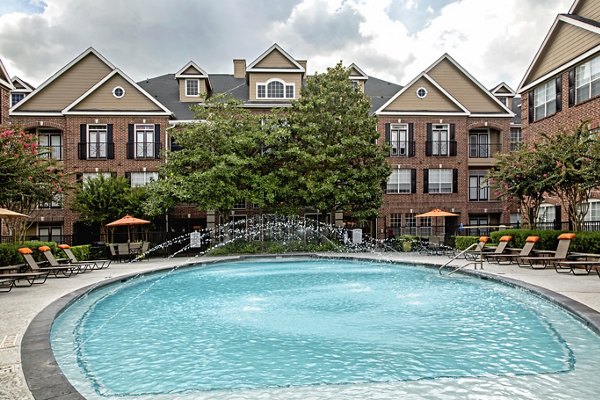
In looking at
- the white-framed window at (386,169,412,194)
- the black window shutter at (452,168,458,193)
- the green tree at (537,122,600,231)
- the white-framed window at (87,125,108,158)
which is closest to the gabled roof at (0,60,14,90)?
the white-framed window at (87,125,108,158)

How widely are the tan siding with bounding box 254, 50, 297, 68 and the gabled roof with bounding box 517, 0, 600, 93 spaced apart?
14468 mm

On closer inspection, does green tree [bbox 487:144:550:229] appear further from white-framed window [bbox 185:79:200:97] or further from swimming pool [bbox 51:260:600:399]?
white-framed window [bbox 185:79:200:97]

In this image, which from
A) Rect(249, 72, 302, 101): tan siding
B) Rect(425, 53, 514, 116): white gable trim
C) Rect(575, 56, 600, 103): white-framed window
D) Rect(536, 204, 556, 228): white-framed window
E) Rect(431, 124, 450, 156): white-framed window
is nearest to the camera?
Rect(575, 56, 600, 103): white-framed window

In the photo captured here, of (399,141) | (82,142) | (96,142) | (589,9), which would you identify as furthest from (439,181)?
(82,142)

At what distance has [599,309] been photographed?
8.20m

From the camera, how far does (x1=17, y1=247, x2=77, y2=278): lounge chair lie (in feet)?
45.2

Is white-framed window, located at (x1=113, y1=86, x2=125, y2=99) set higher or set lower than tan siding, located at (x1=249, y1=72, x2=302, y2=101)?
Result: lower

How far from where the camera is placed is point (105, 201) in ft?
80.2

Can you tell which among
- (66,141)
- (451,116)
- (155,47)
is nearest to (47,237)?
(66,141)

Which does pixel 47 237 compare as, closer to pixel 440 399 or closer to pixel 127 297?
pixel 127 297

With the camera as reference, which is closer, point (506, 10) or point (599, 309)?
point (599, 309)

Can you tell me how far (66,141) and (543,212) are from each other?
2812 cm

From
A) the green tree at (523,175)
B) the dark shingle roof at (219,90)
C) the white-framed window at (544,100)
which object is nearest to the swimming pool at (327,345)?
the green tree at (523,175)

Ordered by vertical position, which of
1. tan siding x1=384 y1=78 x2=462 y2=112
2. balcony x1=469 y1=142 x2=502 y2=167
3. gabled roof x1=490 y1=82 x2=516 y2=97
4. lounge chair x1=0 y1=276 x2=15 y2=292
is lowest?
lounge chair x1=0 y1=276 x2=15 y2=292
